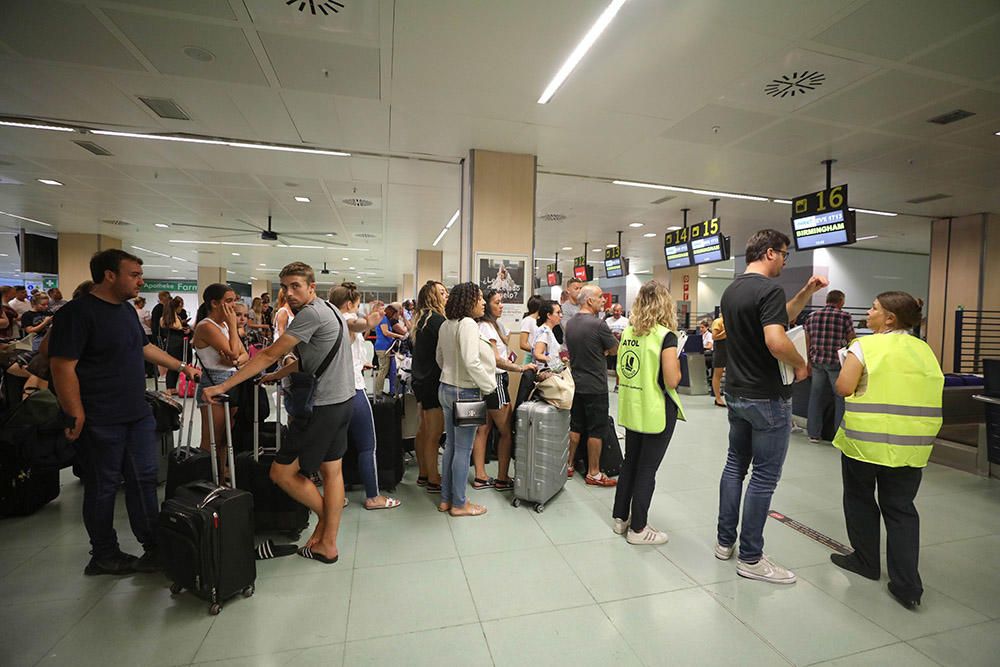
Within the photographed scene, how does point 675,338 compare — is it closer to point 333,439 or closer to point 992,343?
point 333,439

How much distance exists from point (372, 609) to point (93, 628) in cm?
118

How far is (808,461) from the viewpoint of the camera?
4.54 m

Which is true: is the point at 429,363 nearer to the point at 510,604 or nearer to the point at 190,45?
the point at 510,604

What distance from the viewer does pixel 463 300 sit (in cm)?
303

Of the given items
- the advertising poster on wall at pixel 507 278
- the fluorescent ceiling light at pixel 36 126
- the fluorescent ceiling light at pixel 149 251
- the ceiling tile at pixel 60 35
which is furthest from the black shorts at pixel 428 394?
the fluorescent ceiling light at pixel 149 251

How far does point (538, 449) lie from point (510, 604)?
3.79 ft

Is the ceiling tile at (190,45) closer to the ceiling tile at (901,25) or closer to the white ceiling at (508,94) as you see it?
the white ceiling at (508,94)

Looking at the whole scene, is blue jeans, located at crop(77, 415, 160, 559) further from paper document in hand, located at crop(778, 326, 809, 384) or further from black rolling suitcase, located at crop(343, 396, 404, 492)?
paper document in hand, located at crop(778, 326, 809, 384)

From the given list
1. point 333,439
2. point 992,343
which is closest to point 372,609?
point 333,439

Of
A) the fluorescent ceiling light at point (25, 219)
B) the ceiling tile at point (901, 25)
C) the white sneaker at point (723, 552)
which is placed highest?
the ceiling tile at point (901, 25)

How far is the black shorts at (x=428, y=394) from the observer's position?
332 centimetres

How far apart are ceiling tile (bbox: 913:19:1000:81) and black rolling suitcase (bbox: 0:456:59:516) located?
6.52 m

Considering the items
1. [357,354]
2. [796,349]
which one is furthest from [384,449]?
[796,349]

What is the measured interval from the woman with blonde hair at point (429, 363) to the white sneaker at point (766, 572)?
2.07 m
